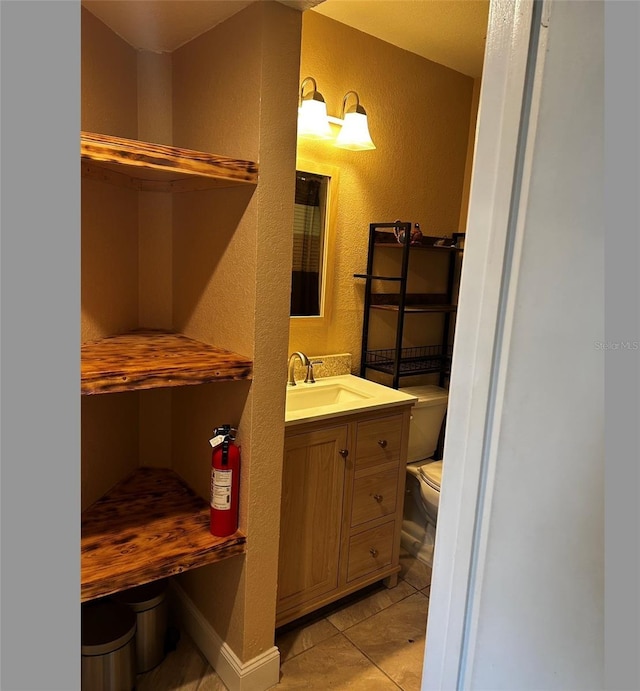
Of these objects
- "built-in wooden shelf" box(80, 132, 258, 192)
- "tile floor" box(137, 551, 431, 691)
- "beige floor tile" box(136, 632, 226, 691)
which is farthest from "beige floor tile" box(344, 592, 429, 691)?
"built-in wooden shelf" box(80, 132, 258, 192)

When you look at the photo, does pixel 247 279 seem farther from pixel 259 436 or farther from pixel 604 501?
pixel 604 501

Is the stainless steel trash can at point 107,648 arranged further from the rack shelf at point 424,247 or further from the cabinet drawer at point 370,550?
the rack shelf at point 424,247

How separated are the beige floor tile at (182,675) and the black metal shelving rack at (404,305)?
1.42 metres

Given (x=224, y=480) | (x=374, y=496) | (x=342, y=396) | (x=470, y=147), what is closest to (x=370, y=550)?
(x=374, y=496)

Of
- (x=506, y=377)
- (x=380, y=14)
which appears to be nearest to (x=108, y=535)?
(x=506, y=377)

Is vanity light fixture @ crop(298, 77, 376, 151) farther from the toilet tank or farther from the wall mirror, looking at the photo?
the toilet tank

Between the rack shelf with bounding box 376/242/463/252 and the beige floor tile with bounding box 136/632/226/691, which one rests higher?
the rack shelf with bounding box 376/242/463/252

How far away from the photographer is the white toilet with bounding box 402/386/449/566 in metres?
2.61

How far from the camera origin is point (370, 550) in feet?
7.52

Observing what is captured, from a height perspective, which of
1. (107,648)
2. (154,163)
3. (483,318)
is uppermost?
(154,163)

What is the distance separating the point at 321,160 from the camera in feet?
7.89

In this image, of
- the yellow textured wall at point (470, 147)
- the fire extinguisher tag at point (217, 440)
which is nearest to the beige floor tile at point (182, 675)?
the fire extinguisher tag at point (217, 440)

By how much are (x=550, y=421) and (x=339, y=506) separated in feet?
5.02

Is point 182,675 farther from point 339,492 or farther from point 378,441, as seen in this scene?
point 378,441
